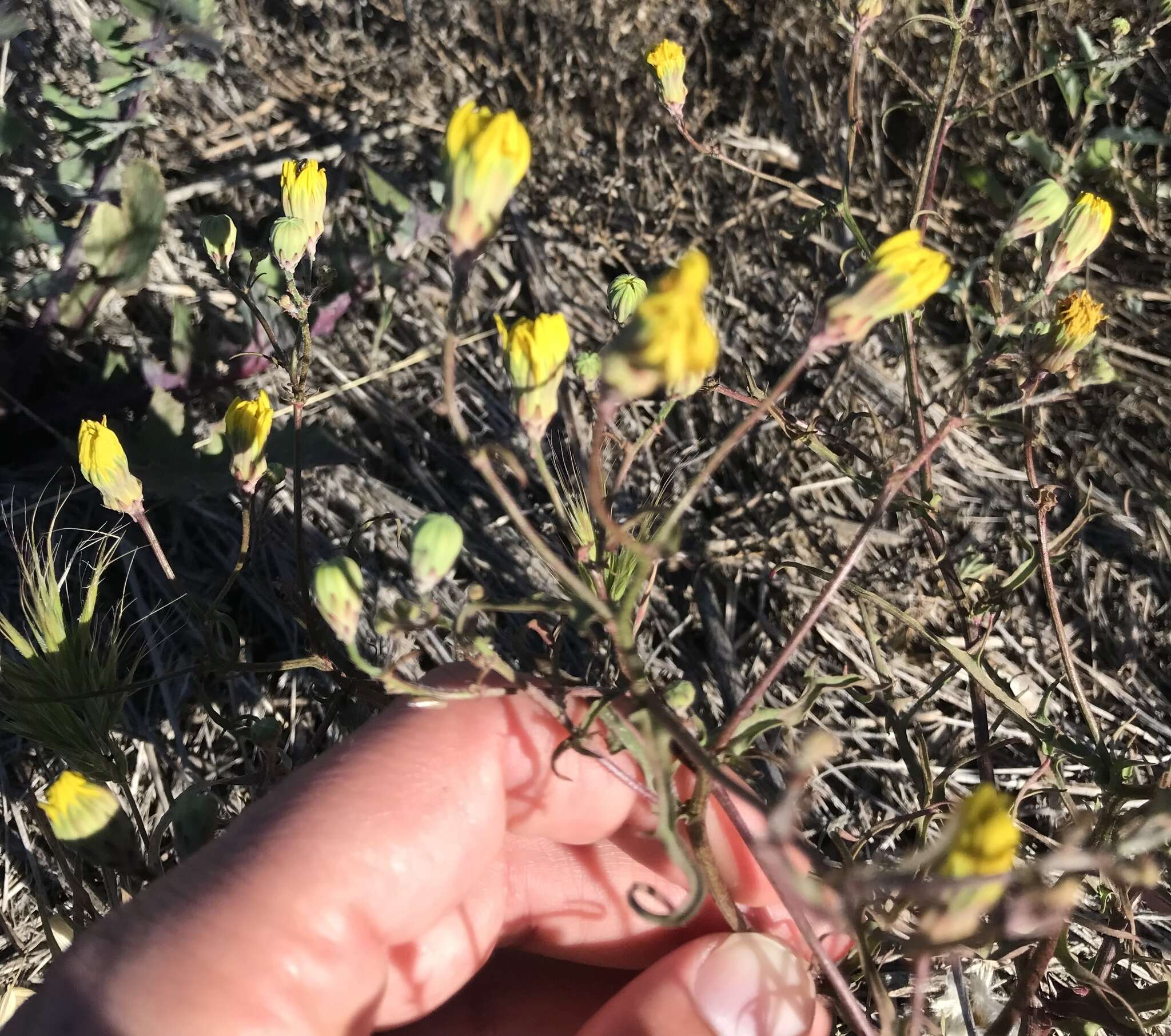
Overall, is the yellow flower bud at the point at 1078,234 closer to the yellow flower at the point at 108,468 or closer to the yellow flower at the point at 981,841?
the yellow flower at the point at 981,841

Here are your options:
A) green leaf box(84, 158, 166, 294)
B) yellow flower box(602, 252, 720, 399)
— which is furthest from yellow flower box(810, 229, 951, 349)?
green leaf box(84, 158, 166, 294)

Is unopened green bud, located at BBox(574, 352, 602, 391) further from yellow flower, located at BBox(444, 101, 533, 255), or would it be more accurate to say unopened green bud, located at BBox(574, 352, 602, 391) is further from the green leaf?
the green leaf

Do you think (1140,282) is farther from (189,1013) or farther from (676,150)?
(189,1013)

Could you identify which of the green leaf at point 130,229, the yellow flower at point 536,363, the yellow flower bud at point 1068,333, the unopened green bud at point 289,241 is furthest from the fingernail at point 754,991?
the green leaf at point 130,229

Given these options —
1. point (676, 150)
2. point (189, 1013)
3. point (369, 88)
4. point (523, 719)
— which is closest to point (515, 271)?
point (676, 150)

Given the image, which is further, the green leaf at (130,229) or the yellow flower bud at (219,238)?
the green leaf at (130,229)

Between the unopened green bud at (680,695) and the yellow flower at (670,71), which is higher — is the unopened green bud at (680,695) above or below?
below
